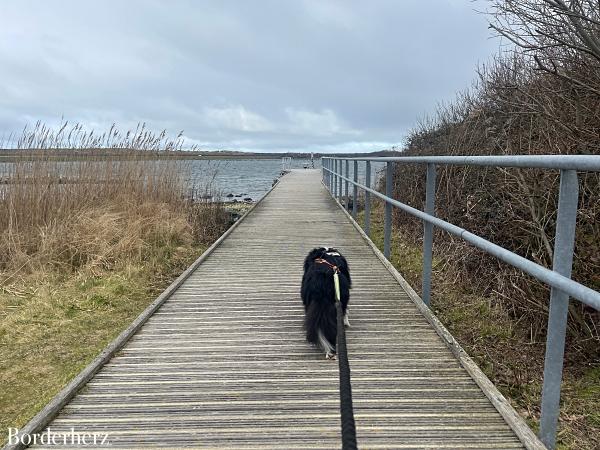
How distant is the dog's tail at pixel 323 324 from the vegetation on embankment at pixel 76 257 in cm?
180

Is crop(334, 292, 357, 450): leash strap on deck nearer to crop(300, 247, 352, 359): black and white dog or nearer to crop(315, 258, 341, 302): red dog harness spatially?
crop(315, 258, 341, 302): red dog harness

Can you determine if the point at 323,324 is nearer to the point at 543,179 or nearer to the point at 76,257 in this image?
the point at 543,179

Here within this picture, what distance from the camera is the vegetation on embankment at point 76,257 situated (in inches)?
145

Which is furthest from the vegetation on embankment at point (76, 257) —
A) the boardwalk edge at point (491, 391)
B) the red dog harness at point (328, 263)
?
the boardwalk edge at point (491, 391)

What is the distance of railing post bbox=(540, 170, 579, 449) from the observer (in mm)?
1779

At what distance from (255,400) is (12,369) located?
87.4 inches

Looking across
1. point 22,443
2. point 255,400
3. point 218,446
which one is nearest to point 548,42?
point 255,400

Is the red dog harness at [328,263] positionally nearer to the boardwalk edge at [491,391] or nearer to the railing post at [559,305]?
the boardwalk edge at [491,391]

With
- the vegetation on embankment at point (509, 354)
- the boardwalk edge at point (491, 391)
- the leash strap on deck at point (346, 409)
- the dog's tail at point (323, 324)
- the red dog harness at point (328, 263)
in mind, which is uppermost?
the red dog harness at point (328, 263)

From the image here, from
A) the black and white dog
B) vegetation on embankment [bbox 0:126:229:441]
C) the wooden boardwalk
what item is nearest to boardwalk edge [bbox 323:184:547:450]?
the wooden boardwalk

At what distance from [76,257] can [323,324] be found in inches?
177

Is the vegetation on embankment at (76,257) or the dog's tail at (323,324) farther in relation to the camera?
the vegetation on embankment at (76,257)

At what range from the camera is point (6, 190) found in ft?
21.1

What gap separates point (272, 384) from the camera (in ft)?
8.50
